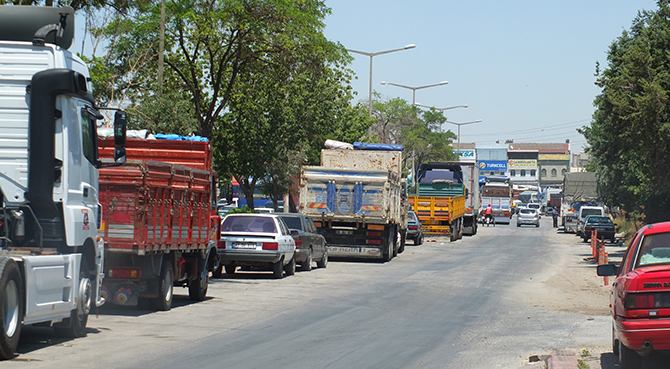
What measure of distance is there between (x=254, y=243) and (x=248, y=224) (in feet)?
2.57

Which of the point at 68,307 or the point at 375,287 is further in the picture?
the point at 375,287

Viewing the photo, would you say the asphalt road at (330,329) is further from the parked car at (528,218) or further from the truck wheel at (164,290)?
the parked car at (528,218)

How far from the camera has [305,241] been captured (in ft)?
79.4

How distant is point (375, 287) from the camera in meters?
20.0

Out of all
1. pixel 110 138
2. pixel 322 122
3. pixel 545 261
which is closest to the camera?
pixel 110 138

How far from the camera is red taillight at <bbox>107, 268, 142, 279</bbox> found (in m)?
13.6

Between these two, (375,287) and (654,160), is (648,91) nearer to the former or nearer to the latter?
(654,160)

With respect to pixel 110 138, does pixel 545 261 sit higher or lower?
lower

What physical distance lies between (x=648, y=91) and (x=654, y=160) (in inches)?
165

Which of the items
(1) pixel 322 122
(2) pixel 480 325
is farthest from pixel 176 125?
(2) pixel 480 325

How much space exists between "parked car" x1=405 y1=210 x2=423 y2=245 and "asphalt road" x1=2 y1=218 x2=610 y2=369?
751 inches

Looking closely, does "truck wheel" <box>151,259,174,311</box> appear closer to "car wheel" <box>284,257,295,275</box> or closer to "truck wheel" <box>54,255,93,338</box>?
"truck wheel" <box>54,255,93,338</box>

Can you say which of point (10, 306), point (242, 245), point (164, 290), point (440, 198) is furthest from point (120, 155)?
point (440, 198)

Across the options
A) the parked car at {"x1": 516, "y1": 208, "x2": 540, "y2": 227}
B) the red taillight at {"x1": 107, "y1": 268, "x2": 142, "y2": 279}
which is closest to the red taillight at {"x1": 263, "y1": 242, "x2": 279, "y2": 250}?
the red taillight at {"x1": 107, "y1": 268, "x2": 142, "y2": 279}
